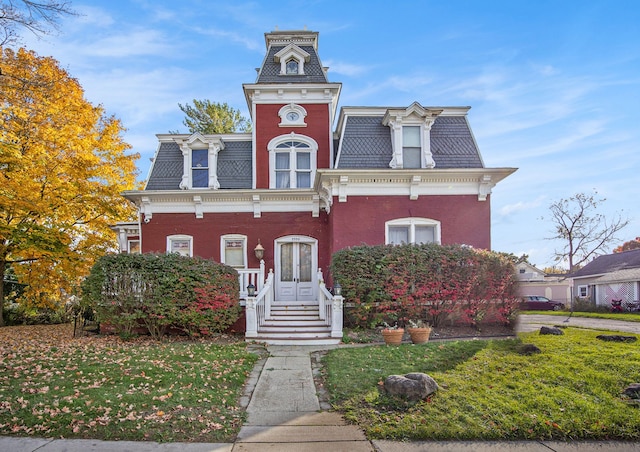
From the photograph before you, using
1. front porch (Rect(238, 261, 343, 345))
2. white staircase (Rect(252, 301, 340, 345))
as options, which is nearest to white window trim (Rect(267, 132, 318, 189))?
front porch (Rect(238, 261, 343, 345))

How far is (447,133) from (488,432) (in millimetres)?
11217

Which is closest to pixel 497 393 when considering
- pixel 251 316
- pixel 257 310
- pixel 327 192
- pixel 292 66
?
pixel 251 316

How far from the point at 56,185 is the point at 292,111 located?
808cm

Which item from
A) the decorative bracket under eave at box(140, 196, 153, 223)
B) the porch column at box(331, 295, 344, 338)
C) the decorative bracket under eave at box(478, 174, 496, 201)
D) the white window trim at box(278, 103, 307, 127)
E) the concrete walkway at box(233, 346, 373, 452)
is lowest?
the concrete walkway at box(233, 346, 373, 452)

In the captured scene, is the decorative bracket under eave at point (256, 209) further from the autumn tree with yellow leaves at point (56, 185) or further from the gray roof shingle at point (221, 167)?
the autumn tree with yellow leaves at point (56, 185)

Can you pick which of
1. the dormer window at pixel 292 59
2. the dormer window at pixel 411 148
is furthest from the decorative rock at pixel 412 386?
the dormer window at pixel 292 59

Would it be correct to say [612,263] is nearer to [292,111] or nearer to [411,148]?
[411,148]

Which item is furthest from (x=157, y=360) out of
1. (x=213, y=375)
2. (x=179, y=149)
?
(x=179, y=149)

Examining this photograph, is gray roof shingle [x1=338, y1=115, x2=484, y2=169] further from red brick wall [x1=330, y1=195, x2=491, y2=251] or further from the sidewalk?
the sidewalk

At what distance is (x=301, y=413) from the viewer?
5.77m

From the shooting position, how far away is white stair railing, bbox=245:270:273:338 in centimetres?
1118

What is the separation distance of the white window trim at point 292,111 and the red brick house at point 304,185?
4 cm

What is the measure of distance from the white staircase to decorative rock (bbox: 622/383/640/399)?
604 centimetres

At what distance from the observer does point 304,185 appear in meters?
15.5
